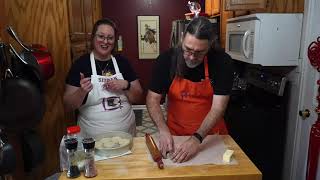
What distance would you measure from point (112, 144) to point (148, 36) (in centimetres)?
402

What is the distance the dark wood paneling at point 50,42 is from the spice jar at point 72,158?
0.56m

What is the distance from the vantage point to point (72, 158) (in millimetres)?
1217

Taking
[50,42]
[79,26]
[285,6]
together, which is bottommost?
[50,42]

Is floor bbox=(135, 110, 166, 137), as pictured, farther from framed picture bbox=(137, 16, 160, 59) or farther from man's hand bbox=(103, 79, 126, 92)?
man's hand bbox=(103, 79, 126, 92)

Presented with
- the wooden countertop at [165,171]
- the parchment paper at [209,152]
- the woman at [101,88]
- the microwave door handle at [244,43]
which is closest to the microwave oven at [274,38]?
the microwave door handle at [244,43]

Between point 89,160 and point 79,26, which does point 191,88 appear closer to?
point 89,160

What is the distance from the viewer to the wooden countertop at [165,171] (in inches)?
47.8

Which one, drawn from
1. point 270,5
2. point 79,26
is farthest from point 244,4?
point 79,26

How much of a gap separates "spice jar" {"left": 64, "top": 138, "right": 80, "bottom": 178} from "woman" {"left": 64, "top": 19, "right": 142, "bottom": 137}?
631mm

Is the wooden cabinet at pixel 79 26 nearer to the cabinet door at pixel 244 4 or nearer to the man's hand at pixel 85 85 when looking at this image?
the man's hand at pixel 85 85

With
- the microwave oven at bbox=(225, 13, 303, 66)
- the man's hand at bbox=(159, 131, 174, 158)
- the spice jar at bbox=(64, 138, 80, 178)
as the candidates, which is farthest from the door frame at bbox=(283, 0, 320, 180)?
the spice jar at bbox=(64, 138, 80, 178)

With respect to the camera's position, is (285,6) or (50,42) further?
(285,6)

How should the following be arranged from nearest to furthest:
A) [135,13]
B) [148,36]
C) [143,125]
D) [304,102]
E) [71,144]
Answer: [71,144] < [304,102] < [143,125] < [135,13] < [148,36]

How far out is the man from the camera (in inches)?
64.5
